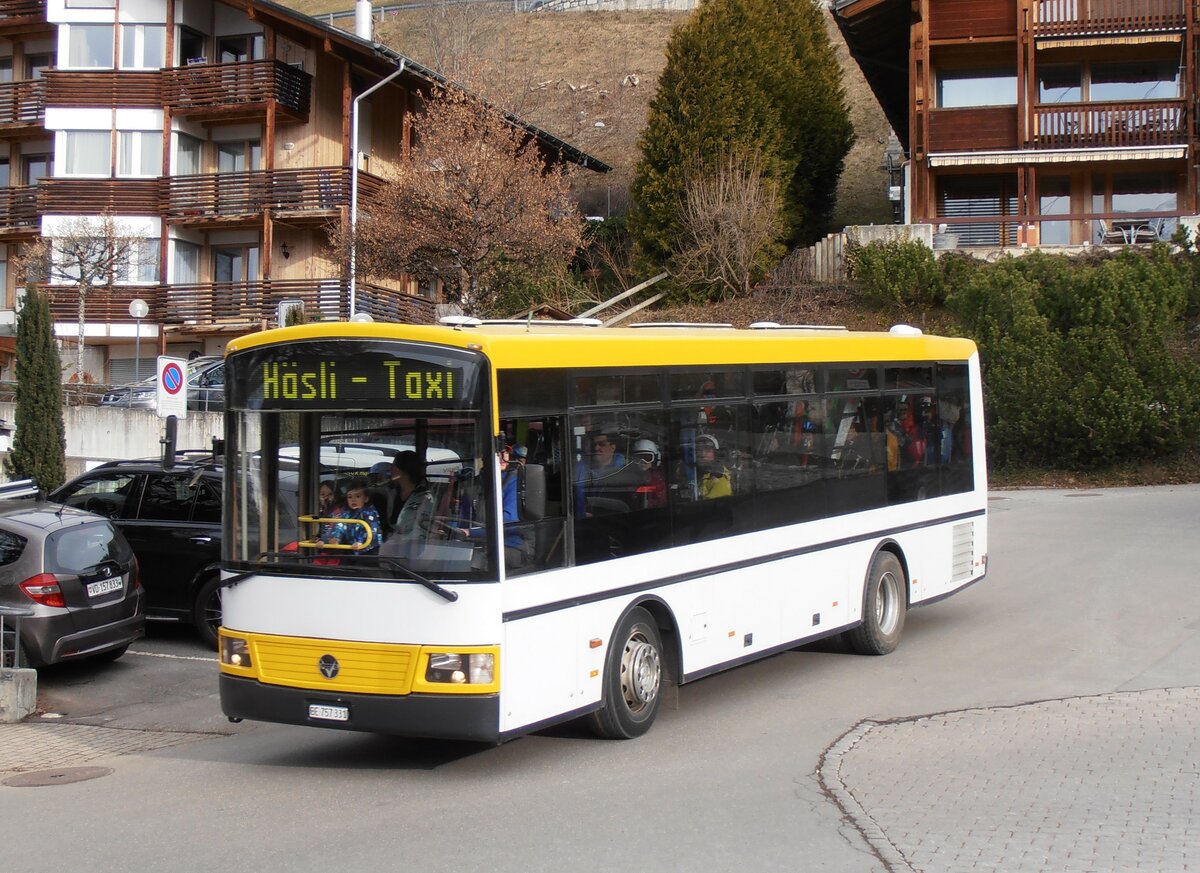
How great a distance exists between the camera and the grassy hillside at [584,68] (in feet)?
207

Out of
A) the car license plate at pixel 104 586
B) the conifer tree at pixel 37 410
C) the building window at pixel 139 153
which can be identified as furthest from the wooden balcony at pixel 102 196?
the car license plate at pixel 104 586

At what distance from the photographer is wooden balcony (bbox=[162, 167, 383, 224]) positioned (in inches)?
1473

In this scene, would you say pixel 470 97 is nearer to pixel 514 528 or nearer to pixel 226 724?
pixel 226 724

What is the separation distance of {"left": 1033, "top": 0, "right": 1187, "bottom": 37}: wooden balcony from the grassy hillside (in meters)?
21.3

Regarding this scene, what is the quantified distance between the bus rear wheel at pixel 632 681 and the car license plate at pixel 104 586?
5558 millimetres

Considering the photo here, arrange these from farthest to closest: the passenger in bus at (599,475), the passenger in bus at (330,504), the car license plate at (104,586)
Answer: the car license plate at (104,586)
the passenger in bus at (599,475)
the passenger in bus at (330,504)

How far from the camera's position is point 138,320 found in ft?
121

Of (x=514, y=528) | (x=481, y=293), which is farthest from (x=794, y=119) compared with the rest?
(x=514, y=528)

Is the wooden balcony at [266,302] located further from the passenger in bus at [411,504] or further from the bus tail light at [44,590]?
the passenger in bus at [411,504]

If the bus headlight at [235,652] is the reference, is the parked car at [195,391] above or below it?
above

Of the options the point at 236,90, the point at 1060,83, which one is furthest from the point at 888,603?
the point at 236,90

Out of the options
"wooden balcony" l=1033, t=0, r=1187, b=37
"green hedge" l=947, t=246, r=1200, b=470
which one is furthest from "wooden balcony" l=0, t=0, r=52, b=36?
"green hedge" l=947, t=246, r=1200, b=470

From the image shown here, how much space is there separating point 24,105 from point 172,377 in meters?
31.6

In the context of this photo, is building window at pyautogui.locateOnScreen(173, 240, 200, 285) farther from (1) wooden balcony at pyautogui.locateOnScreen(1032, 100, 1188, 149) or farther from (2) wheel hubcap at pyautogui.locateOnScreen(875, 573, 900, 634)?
(2) wheel hubcap at pyautogui.locateOnScreen(875, 573, 900, 634)
